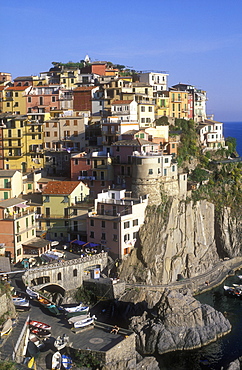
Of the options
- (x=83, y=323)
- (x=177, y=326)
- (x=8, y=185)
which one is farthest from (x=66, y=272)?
(x=8, y=185)

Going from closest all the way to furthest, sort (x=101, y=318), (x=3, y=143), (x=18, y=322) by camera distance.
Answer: (x=18, y=322) < (x=101, y=318) < (x=3, y=143)

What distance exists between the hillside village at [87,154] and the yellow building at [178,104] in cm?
17

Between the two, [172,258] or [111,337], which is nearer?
[111,337]

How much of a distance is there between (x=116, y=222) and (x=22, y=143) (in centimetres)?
2476

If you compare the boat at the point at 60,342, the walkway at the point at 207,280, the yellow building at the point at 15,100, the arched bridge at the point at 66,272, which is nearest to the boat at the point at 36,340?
the boat at the point at 60,342

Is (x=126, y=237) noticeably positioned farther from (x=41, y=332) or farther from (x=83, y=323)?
(x=41, y=332)

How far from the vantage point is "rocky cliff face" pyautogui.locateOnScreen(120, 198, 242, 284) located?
5762 cm

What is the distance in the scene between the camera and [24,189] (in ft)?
221

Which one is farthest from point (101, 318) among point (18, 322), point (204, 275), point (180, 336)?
point (204, 275)

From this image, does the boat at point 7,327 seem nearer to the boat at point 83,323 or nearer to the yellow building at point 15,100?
the boat at point 83,323

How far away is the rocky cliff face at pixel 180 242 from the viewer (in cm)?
5762

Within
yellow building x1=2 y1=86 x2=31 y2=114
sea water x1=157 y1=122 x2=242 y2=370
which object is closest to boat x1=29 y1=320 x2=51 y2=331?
sea water x1=157 y1=122 x2=242 y2=370

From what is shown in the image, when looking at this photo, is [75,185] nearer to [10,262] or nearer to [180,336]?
[10,262]

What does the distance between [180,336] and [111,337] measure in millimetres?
8068
